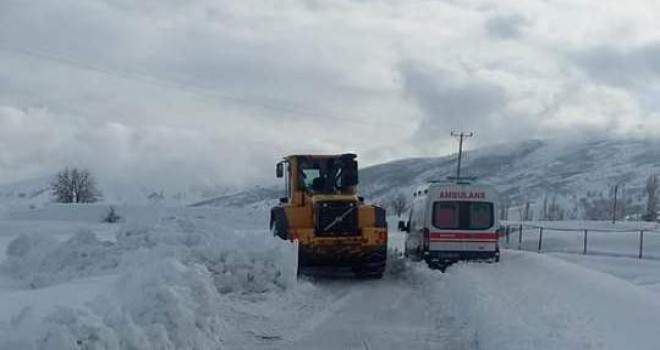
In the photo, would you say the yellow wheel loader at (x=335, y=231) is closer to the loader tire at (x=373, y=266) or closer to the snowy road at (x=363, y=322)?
the loader tire at (x=373, y=266)

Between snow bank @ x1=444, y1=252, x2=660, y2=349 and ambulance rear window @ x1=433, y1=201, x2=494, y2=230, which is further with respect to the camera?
ambulance rear window @ x1=433, y1=201, x2=494, y2=230

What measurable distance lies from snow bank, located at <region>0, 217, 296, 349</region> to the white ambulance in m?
6.28

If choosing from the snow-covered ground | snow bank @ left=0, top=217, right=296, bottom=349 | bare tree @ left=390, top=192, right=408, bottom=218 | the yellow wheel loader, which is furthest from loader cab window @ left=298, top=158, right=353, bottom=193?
bare tree @ left=390, top=192, right=408, bottom=218

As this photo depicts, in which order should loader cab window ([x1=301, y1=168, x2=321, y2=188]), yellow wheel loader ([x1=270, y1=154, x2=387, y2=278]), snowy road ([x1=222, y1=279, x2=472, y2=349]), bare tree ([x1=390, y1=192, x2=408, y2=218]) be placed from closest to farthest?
snowy road ([x1=222, y1=279, x2=472, y2=349]) → yellow wheel loader ([x1=270, y1=154, x2=387, y2=278]) → loader cab window ([x1=301, y1=168, x2=321, y2=188]) → bare tree ([x1=390, y1=192, x2=408, y2=218])

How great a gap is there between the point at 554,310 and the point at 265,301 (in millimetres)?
5102

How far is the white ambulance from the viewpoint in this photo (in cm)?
2388

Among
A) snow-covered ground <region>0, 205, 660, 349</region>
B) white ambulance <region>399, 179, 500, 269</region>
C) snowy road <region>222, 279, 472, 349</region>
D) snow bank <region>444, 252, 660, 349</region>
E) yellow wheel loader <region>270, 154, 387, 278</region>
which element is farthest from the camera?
white ambulance <region>399, 179, 500, 269</region>

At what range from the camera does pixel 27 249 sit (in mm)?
20047

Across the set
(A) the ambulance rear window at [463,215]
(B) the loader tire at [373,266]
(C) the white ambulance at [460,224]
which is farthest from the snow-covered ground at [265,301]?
(A) the ambulance rear window at [463,215]

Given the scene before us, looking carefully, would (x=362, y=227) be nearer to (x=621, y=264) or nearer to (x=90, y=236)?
(x=90, y=236)

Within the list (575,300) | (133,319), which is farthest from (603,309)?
(133,319)

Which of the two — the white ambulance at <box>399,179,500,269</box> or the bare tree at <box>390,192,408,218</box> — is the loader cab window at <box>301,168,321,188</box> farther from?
the bare tree at <box>390,192,408,218</box>

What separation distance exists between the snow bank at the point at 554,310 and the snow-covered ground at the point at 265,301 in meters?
0.03

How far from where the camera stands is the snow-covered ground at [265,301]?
368 inches
